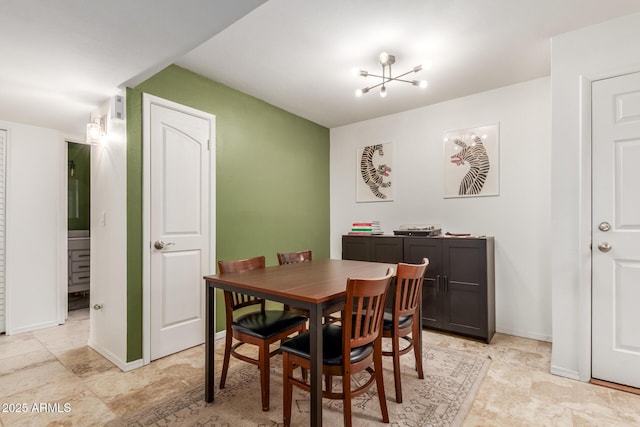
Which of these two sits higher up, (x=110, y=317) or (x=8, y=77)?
(x=8, y=77)

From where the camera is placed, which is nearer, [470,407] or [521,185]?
[470,407]

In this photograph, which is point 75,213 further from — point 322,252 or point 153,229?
point 322,252

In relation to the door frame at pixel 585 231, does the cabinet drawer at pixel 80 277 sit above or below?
below

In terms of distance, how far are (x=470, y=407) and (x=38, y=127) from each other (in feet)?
16.1

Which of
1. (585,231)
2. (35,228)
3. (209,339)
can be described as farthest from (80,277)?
(585,231)

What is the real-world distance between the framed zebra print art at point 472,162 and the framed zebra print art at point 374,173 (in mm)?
739

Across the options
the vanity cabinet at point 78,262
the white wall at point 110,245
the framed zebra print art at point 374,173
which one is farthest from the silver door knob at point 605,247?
the vanity cabinet at point 78,262

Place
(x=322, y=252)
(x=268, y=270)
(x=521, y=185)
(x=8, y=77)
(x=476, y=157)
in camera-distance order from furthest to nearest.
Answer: (x=322, y=252) < (x=476, y=157) < (x=521, y=185) < (x=268, y=270) < (x=8, y=77)

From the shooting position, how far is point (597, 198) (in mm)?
2293

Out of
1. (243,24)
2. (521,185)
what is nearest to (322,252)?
(521,185)

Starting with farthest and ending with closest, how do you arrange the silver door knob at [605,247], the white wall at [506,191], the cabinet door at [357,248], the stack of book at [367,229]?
1. the stack of book at [367,229]
2. the cabinet door at [357,248]
3. the white wall at [506,191]
4. the silver door knob at [605,247]

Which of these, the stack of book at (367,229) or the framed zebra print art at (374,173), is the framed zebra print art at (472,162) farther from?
the stack of book at (367,229)

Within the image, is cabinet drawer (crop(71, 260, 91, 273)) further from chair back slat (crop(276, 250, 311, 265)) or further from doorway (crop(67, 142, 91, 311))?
chair back slat (crop(276, 250, 311, 265))

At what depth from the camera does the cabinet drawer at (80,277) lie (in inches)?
171
